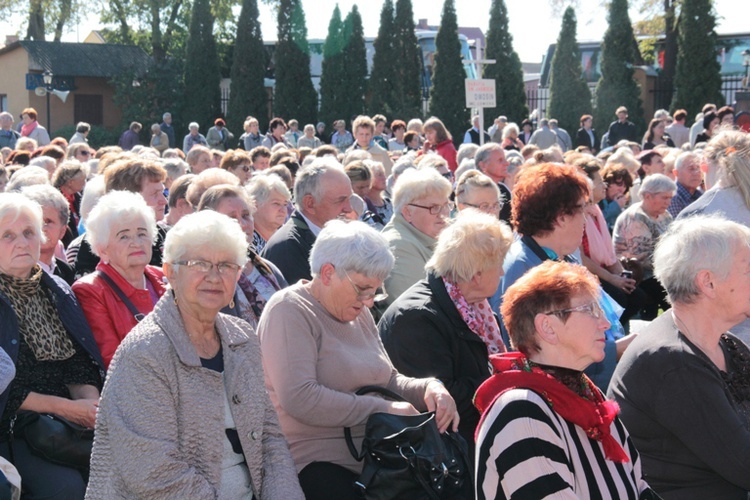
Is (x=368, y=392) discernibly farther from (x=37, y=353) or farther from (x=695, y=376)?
(x=37, y=353)

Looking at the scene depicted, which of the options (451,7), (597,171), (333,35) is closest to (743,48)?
(451,7)

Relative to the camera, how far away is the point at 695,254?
3793 millimetres

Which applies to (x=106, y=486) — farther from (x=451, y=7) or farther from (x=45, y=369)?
(x=451, y=7)

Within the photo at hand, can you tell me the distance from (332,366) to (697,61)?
88.2ft

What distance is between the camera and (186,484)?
3.35 m

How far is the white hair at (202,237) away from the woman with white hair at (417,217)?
211 cm

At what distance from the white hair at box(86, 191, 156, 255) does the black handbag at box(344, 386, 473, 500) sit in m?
1.81

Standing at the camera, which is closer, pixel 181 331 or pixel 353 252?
pixel 181 331

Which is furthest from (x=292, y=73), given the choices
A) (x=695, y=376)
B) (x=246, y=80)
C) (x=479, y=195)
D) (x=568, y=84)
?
(x=695, y=376)

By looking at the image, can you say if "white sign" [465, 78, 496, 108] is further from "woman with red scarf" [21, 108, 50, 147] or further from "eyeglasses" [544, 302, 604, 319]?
"eyeglasses" [544, 302, 604, 319]

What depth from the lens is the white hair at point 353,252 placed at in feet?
13.4

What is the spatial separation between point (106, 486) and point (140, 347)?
0.52 m

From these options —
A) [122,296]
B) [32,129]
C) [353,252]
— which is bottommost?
[122,296]

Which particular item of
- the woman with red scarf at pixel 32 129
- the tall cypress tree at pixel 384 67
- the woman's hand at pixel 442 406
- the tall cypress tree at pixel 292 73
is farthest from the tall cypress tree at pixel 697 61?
the woman's hand at pixel 442 406
